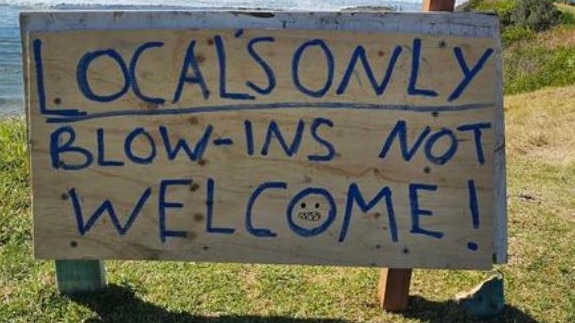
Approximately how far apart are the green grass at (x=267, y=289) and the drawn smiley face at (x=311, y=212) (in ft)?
2.01

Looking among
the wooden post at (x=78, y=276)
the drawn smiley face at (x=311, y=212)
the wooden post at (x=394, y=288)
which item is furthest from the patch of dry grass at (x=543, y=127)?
the wooden post at (x=78, y=276)

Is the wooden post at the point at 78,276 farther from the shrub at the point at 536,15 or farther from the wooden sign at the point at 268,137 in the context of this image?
the shrub at the point at 536,15

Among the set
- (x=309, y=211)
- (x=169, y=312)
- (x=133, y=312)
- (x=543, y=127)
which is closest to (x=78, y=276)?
(x=133, y=312)

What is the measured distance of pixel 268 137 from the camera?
3105 mm

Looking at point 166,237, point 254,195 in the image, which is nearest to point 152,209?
point 166,237

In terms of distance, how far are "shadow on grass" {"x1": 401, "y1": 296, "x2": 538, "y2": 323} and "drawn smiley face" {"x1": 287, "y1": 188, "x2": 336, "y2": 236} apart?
0.77 m

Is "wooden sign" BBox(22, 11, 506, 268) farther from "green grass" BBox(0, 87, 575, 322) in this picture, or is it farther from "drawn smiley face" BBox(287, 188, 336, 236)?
"green grass" BBox(0, 87, 575, 322)

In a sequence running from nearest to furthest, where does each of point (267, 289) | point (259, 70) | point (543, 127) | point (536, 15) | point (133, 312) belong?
point (259, 70) → point (133, 312) → point (267, 289) → point (543, 127) → point (536, 15)

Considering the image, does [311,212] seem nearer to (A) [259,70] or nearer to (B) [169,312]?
(A) [259,70]

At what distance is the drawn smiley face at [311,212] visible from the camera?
10.3ft

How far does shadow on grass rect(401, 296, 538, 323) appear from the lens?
359 cm

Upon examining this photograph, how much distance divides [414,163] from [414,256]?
39cm

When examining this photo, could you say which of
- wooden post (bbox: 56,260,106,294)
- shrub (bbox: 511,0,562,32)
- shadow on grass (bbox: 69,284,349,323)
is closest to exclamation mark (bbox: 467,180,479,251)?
shadow on grass (bbox: 69,284,349,323)

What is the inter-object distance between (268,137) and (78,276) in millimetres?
1238
